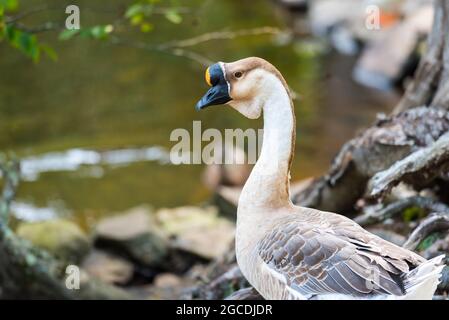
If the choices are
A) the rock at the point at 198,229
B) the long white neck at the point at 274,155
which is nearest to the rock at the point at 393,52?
the rock at the point at 198,229

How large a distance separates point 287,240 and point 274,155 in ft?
1.37

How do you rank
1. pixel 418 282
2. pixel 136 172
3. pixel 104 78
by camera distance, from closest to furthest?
pixel 418 282 < pixel 136 172 < pixel 104 78

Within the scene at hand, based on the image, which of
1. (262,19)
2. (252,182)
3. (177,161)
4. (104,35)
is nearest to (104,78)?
(177,161)

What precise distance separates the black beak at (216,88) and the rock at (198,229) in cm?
458

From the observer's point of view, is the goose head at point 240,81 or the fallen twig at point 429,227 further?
the fallen twig at point 429,227

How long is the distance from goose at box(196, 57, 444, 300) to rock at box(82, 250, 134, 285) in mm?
4643

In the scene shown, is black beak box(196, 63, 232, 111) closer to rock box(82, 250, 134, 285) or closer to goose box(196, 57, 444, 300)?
goose box(196, 57, 444, 300)

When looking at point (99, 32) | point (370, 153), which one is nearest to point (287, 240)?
point (370, 153)

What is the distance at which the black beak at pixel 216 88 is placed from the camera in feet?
11.0

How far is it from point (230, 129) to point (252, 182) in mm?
7726

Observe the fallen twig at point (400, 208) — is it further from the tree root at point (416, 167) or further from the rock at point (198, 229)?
the rock at point (198, 229)

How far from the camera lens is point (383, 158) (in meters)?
4.96

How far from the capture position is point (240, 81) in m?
3.37

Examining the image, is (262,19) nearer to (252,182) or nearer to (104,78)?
(104,78)
